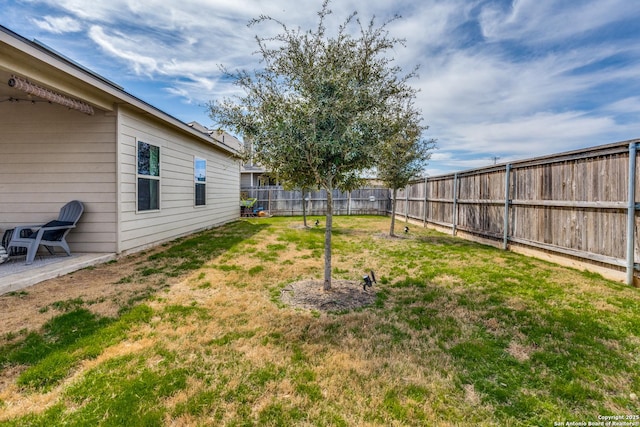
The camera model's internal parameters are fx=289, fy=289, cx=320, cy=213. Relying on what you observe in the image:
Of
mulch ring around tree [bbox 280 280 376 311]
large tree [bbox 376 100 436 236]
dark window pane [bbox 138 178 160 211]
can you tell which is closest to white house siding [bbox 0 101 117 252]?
dark window pane [bbox 138 178 160 211]

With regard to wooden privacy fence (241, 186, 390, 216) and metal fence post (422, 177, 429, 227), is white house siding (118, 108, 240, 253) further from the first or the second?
metal fence post (422, 177, 429, 227)

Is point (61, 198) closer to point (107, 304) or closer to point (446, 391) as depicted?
point (107, 304)

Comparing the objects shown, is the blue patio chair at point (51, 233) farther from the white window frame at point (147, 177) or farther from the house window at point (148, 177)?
the house window at point (148, 177)

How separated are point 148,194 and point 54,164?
1617mm

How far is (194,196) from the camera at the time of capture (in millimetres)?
8820

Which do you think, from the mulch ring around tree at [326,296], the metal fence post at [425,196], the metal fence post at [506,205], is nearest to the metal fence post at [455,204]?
the metal fence post at [425,196]

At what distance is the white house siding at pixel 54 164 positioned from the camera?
211 inches

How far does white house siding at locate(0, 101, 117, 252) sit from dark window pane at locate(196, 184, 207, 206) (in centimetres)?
369

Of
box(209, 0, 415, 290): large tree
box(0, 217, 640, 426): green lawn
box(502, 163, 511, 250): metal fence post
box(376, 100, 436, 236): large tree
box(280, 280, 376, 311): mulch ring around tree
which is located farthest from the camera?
box(376, 100, 436, 236): large tree

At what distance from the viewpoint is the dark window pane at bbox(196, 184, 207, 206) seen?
9.13 m

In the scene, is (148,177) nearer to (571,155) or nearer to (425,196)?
(571,155)

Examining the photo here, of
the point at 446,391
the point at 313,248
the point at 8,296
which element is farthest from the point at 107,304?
the point at 313,248

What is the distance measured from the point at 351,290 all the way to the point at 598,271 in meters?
4.07

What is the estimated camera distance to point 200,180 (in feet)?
30.4
